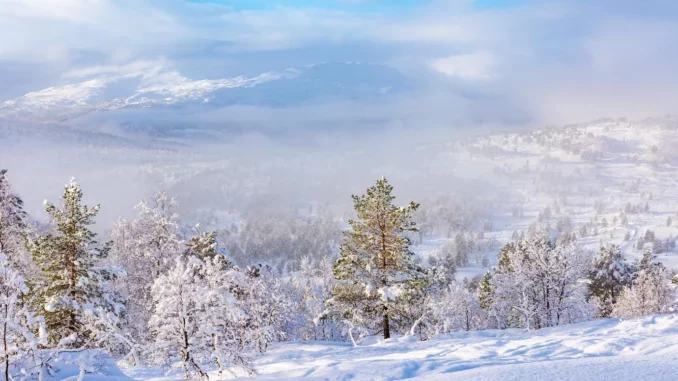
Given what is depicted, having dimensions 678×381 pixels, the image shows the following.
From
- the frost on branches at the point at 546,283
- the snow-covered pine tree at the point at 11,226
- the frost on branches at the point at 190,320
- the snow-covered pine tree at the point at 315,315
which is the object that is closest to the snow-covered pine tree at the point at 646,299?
the frost on branches at the point at 546,283

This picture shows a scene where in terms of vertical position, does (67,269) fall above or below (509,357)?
above

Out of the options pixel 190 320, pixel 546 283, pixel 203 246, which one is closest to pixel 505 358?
pixel 190 320

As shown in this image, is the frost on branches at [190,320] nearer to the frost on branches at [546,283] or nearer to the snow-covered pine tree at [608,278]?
the frost on branches at [546,283]

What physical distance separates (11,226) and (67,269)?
508cm

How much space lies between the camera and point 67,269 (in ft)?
76.3

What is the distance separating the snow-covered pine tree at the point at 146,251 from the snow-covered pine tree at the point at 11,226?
256 inches

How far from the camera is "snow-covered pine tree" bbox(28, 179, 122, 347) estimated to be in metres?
22.7

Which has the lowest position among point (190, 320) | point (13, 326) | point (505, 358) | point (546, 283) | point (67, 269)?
point (546, 283)

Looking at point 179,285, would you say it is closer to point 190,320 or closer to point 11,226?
point 190,320

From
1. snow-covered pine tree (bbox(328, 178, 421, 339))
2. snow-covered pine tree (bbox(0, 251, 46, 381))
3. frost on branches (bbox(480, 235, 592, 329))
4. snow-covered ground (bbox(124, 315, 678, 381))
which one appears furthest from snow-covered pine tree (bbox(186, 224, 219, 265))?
frost on branches (bbox(480, 235, 592, 329))

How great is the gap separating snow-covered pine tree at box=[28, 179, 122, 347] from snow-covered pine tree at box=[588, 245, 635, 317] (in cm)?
6039

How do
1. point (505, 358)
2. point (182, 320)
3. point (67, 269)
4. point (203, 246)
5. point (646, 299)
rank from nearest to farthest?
point (182, 320)
point (505, 358)
point (67, 269)
point (203, 246)
point (646, 299)

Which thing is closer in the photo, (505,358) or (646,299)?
(505,358)

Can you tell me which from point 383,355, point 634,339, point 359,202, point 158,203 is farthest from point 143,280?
point 634,339
